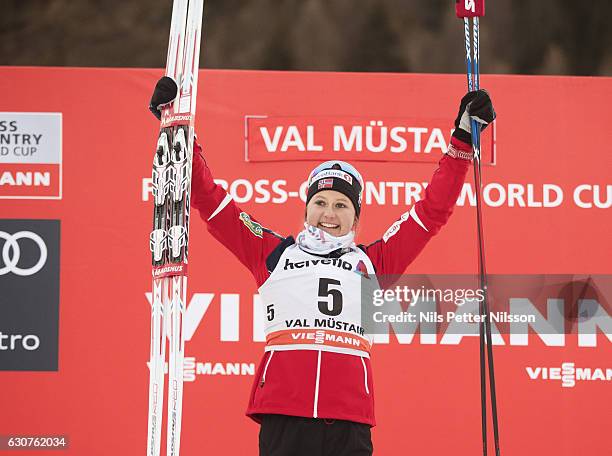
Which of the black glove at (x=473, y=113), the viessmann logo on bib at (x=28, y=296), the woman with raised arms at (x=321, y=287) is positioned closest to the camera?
the woman with raised arms at (x=321, y=287)

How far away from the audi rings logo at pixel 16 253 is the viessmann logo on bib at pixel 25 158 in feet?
0.56

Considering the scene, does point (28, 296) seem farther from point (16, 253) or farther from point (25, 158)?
point (25, 158)

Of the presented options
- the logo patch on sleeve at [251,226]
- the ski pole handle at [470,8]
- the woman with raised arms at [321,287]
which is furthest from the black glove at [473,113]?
the logo patch on sleeve at [251,226]

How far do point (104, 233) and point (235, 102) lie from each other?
816 millimetres

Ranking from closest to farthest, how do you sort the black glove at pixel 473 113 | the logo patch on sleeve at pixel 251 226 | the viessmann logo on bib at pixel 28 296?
the black glove at pixel 473 113, the logo patch on sleeve at pixel 251 226, the viessmann logo on bib at pixel 28 296

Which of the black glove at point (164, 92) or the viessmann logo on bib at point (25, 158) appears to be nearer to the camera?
the black glove at point (164, 92)

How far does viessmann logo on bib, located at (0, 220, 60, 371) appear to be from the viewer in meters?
4.07

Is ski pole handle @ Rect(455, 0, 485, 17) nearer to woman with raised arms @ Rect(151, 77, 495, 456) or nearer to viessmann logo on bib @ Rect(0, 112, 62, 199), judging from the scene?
woman with raised arms @ Rect(151, 77, 495, 456)

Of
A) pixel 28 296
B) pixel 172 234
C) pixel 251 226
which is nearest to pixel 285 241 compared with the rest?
pixel 251 226

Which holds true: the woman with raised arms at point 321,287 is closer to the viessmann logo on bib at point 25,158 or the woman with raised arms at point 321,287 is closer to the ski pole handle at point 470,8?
the ski pole handle at point 470,8

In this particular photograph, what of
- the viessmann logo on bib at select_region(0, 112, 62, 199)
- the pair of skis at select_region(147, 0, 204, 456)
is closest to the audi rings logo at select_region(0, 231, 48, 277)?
the viessmann logo on bib at select_region(0, 112, 62, 199)

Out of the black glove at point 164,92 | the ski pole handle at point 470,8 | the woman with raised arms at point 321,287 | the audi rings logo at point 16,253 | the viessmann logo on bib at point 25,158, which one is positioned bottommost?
the woman with raised arms at point 321,287

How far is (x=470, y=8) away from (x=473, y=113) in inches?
15.8

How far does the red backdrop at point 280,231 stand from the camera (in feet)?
13.4
